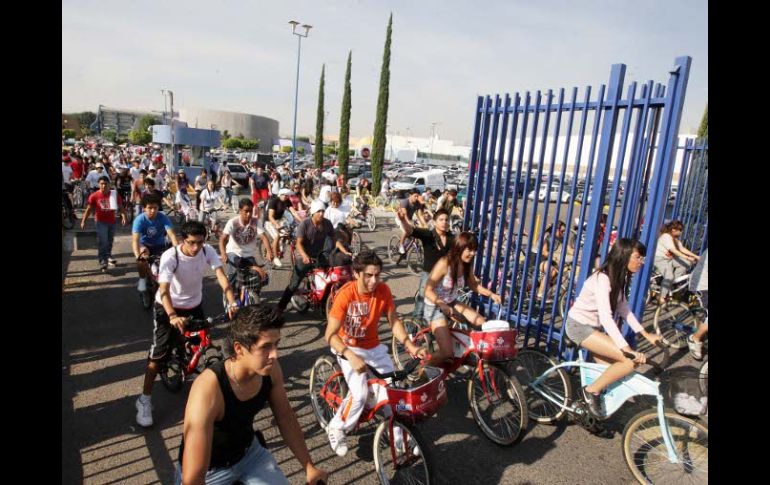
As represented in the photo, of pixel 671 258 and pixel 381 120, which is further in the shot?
pixel 381 120

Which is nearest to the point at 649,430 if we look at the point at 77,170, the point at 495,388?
the point at 495,388

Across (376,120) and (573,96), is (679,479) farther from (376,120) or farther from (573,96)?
(376,120)

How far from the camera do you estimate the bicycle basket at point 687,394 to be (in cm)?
349

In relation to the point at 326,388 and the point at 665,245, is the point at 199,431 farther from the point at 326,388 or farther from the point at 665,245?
the point at 665,245

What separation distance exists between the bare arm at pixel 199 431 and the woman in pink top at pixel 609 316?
135 inches

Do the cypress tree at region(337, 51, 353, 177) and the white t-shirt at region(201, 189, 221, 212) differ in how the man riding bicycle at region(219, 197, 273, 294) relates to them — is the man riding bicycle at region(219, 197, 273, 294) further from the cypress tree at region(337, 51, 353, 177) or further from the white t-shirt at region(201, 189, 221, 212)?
the cypress tree at region(337, 51, 353, 177)

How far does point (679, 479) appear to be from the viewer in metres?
3.58

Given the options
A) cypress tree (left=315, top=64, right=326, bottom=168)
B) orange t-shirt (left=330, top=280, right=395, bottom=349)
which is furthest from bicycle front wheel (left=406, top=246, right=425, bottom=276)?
cypress tree (left=315, top=64, right=326, bottom=168)

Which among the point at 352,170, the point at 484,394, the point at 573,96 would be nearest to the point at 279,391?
the point at 484,394

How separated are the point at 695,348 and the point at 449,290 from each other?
156 inches

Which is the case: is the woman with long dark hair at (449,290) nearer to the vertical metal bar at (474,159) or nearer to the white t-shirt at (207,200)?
the vertical metal bar at (474,159)

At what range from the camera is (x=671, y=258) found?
7.77 meters

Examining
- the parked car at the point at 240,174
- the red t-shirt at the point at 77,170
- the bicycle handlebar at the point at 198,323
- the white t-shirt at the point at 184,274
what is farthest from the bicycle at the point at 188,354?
the parked car at the point at 240,174

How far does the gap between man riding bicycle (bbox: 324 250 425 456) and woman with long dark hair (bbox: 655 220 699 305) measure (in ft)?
19.2
